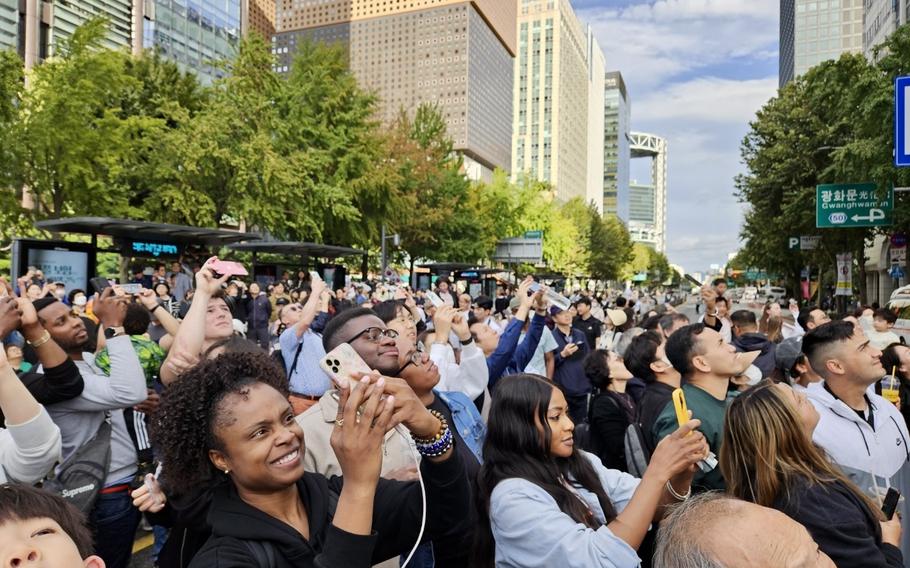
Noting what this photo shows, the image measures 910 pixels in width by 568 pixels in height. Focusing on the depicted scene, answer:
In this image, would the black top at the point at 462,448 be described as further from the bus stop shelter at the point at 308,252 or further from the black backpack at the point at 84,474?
the bus stop shelter at the point at 308,252

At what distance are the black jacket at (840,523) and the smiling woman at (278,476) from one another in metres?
1.19

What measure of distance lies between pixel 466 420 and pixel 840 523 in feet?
5.45

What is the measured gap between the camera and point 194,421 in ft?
6.34

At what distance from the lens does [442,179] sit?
38.1 m

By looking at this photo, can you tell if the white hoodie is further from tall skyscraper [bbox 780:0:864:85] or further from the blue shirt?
tall skyscraper [bbox 780:0:864:85]

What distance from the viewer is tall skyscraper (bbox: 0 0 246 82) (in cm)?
3238

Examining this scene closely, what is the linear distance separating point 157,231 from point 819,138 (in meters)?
23.5

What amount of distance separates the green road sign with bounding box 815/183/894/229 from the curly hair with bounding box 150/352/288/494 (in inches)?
828

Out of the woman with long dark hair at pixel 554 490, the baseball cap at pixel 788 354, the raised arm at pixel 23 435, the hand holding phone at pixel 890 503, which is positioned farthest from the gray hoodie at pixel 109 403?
the baseball cap at pixel 788 354

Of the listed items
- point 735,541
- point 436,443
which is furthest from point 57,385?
point 735,541

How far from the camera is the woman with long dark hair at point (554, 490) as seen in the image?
207cm

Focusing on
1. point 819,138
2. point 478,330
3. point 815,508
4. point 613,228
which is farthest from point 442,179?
point 613,228

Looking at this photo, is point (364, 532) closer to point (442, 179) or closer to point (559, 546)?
point (559, 546)

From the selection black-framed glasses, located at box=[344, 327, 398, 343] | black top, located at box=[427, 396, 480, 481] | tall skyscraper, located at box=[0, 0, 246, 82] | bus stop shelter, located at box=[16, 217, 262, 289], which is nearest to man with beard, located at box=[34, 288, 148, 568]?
black-framed glasses, located at box=[344, 327, 398, 343]
